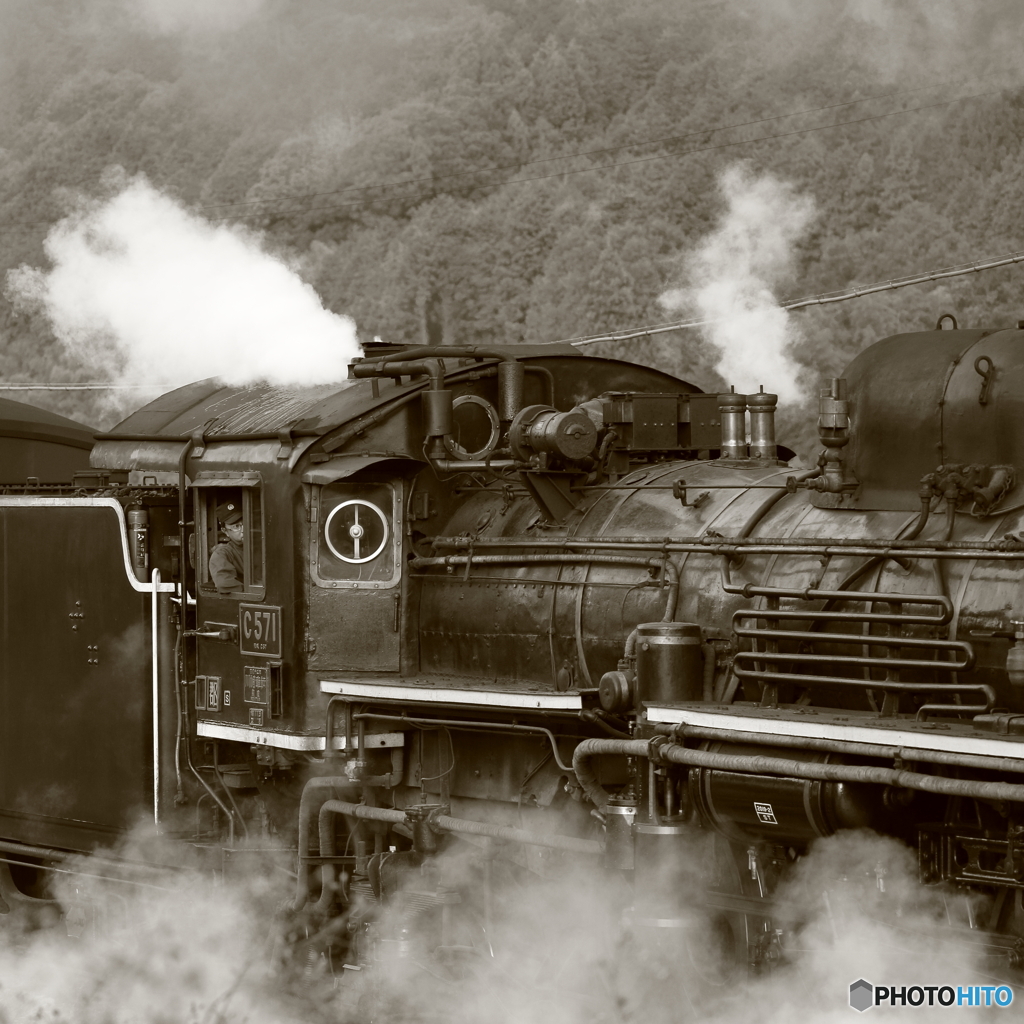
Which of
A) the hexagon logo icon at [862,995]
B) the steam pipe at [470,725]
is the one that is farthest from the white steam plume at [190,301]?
the hexagon logo icon at [862,995]

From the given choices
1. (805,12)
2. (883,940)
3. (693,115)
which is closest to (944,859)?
(883,940)

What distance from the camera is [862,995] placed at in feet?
20.2

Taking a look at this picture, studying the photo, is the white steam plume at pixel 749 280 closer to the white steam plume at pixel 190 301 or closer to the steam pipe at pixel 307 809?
the white steam plume at pixel 190 301

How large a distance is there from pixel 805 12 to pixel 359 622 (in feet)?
86.0

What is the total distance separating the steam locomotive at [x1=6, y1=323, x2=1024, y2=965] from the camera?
5977 millimetres

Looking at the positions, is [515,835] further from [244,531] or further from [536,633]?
[244,531]

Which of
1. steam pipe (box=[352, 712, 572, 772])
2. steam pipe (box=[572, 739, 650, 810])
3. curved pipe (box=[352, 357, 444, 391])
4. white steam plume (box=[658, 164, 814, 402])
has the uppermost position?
white steam plume (box=[658, 164, 814, 402])

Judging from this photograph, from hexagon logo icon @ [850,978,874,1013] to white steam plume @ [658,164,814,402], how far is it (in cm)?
1557

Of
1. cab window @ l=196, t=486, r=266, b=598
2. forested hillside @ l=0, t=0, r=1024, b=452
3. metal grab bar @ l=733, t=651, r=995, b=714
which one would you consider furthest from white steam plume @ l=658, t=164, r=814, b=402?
metal grab bar @ l=733, t=651, r=995, b=714

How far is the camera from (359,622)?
8383 mm

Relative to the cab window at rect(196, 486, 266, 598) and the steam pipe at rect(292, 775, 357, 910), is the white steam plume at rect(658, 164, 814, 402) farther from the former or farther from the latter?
the steam pipe at rect(292, 775, 357, 910)

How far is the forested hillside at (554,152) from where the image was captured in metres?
24.7

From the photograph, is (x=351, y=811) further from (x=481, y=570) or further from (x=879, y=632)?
(x=879, y=632)

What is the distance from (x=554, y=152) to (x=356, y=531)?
23.4 m
